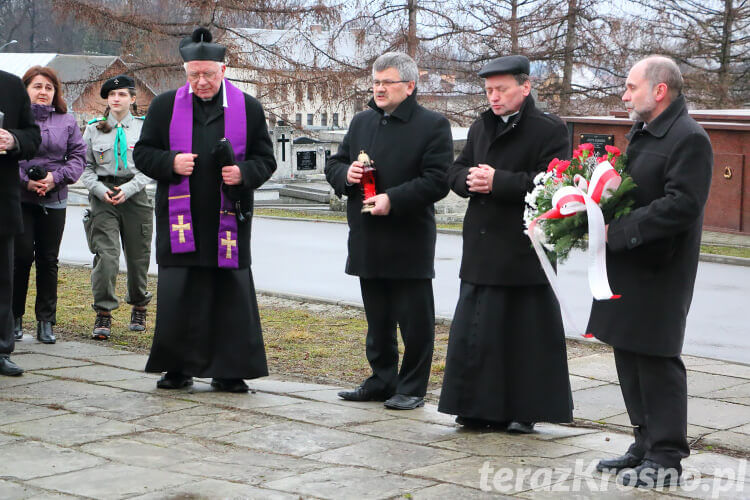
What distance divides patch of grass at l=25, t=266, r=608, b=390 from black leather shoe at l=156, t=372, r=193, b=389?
0.94 metres

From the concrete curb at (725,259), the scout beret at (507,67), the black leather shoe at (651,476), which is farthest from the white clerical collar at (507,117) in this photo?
the concrete curb at (725,259)

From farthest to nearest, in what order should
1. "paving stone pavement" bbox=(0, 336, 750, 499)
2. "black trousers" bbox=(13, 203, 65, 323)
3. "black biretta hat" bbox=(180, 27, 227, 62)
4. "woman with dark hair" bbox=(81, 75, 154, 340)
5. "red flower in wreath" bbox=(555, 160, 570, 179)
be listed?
"woman with dark hair" bbox=(81, 75, 154, 340), "black trousers" bbox=(13, 203, 65, 323), "black biretta hat" bbox=(180, 27, 227, 62), "red flower in wreath" bbox=(555, 160, 570, 179), "paving stone pavement" bbox=(0, 336, 750, 499)

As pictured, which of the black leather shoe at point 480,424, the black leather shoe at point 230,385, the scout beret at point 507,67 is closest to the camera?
the scout beret at point 507,67

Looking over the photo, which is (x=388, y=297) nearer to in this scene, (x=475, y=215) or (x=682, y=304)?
(x=475, y=215)

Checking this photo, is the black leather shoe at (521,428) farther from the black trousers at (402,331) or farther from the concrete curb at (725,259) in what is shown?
the concrete curb at (725,259)

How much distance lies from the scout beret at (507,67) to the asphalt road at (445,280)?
2.26 m

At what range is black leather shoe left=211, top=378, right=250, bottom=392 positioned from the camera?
6.71m

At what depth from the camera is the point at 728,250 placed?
16.3 metres

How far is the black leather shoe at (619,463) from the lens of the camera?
4906 millimetres

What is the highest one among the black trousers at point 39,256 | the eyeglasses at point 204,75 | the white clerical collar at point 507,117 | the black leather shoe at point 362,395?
the eyeglasses at point 204,75

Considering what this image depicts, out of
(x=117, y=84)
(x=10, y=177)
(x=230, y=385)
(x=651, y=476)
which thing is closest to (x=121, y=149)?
(x=117, y=84)

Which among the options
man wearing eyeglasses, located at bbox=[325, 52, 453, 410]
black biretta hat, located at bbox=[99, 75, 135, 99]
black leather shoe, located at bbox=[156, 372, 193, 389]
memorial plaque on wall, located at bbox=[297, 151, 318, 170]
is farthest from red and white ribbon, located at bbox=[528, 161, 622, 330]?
memorial plaque on wall, located at bbox=[297, 151, 318, 170]

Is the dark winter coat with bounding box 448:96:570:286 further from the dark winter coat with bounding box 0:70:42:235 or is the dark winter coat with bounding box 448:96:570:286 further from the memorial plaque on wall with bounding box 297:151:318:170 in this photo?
the memorial plaque on wall with bounding box 297:151:318:170

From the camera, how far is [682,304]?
15.8ft
